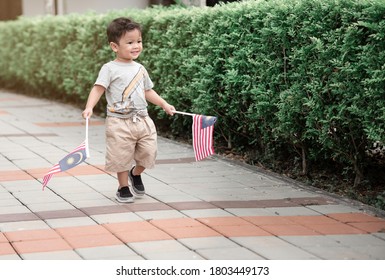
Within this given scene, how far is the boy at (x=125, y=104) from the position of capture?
7004 millimetres

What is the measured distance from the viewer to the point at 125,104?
7117mm

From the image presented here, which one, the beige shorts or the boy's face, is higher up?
the boy's face

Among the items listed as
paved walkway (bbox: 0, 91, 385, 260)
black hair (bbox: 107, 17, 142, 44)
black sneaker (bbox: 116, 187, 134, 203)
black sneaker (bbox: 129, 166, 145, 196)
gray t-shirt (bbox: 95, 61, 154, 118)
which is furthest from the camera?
black sneaker (bbox: 129, 166, 145, 196)

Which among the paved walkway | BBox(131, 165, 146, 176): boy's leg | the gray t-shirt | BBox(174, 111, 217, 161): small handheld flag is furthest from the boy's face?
the paved walkway

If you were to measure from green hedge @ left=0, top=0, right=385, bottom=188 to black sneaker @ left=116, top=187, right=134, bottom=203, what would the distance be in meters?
1.73

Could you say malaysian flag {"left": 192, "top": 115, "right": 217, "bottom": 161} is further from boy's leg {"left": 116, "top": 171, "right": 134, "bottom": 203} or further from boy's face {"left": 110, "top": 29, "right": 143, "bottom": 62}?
boy's face {"left": 110, "top": 29, "right": 143, "bottom": 62}

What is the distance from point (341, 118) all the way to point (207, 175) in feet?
5.68

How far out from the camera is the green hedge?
7.05 m

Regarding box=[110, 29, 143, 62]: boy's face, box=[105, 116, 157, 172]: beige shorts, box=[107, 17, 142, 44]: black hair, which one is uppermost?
box=[107, 17, 142, 44]: black hair

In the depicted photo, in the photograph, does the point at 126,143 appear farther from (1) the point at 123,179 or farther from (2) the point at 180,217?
(2) the point at 180,217

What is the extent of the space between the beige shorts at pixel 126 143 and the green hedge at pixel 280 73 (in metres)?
1.48

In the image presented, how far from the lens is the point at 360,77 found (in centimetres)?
704
